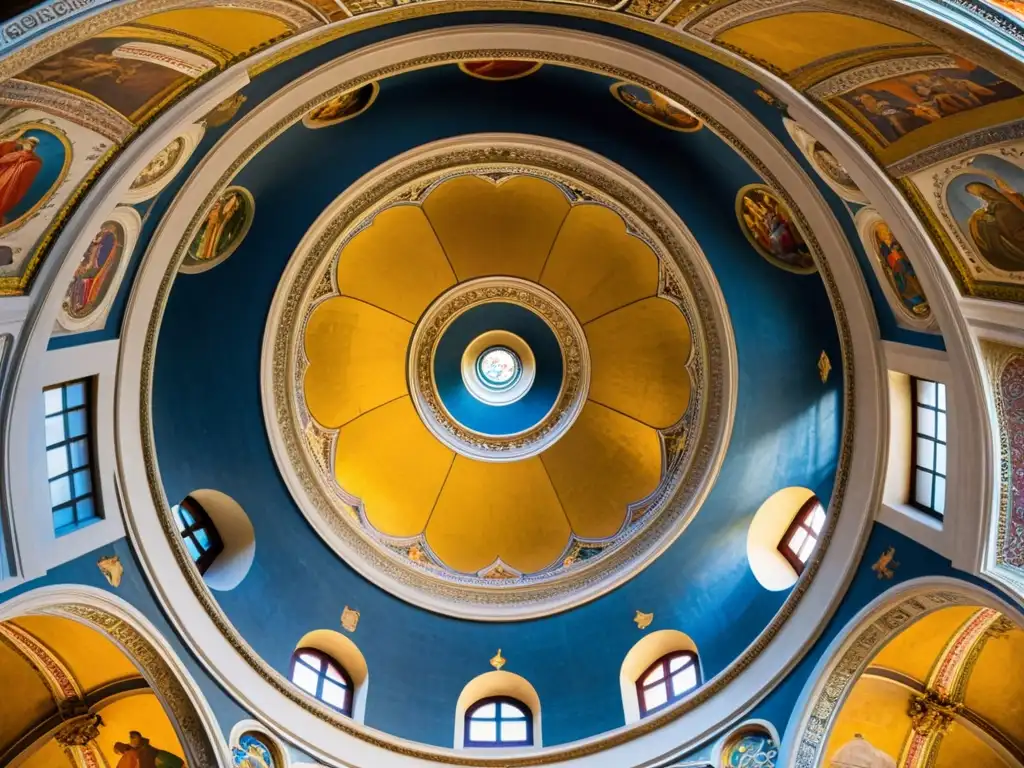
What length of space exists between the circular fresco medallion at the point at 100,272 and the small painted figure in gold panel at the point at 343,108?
2.88m

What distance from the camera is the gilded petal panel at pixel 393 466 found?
672 inches

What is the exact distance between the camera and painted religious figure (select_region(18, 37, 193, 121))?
22.5ft

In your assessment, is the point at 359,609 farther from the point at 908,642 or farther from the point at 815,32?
the point at 815,32

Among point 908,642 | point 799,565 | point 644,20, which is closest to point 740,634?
point 799,565

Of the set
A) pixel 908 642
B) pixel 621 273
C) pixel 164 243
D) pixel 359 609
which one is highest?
pixel 621 273

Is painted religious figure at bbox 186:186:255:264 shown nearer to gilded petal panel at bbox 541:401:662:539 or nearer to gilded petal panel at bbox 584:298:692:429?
gilded petal panel at bbox 584:298:692:429

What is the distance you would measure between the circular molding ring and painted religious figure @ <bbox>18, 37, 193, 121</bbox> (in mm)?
10032

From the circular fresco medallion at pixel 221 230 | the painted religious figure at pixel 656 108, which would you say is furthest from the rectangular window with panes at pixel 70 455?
the painted religious figure at pixel 656 108

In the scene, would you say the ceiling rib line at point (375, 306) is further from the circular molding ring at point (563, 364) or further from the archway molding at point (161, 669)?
the archway molding at point (161, 669)

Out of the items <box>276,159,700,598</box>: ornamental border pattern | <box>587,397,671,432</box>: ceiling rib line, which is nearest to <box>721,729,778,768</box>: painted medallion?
<box>276,159,700,598</box>: ornamental border pattern

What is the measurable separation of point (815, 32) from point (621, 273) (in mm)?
9105

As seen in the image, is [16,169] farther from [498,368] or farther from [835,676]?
[498,368]

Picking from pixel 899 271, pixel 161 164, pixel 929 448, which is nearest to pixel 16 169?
pixel 161 164

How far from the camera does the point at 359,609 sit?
14984 millimetres
